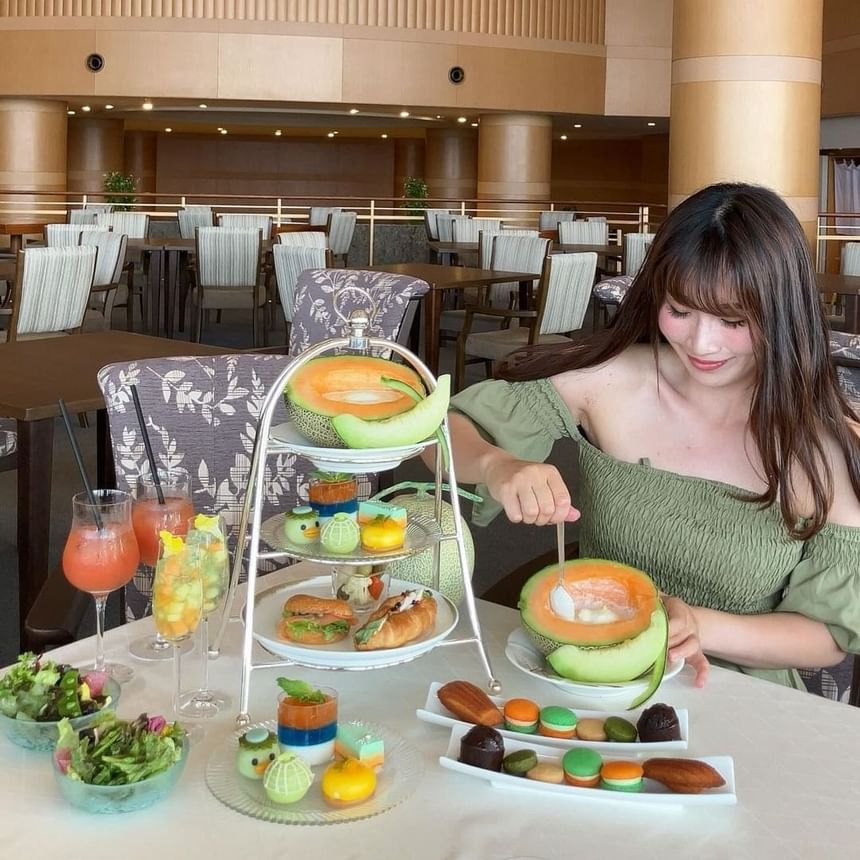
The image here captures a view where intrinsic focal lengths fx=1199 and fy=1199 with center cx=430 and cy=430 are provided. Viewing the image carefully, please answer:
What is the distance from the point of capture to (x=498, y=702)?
3.93 ft

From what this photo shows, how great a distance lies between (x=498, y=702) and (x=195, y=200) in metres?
19.3

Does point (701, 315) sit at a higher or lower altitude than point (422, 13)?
lower

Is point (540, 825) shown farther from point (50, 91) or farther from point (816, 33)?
point (50, 91)

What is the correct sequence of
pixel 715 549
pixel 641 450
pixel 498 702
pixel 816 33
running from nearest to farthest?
pixel 498 702 < pixel 715 549 < pixel 641 450 < pixel 816 33

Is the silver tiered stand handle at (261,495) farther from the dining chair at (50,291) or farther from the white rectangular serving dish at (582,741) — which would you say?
the dining chair at (50,291)

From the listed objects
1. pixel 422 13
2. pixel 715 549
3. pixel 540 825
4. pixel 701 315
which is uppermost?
pixel 422 13

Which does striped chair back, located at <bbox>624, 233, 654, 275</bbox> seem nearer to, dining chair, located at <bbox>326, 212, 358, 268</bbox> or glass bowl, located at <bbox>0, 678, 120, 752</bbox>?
dining chair, located at <bbox>326, 212, 358, 268</bbox>

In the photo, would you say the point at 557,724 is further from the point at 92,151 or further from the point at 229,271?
the point at 92,151

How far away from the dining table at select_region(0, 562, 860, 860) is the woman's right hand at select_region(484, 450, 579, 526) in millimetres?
178

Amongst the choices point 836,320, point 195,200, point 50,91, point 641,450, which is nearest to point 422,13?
point 50,91

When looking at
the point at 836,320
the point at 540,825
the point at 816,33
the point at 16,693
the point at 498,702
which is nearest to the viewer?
the point at 540,825

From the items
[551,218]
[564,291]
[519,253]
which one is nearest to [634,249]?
[519,253]

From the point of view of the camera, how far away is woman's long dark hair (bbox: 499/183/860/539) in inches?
54.5

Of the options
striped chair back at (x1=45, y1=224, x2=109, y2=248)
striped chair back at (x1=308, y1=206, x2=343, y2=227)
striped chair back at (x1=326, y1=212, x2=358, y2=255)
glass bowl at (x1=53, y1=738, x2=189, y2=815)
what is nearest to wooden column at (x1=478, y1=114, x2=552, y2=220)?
striped chair back at (x1=308, y1=206, x2=343, y2=227)
